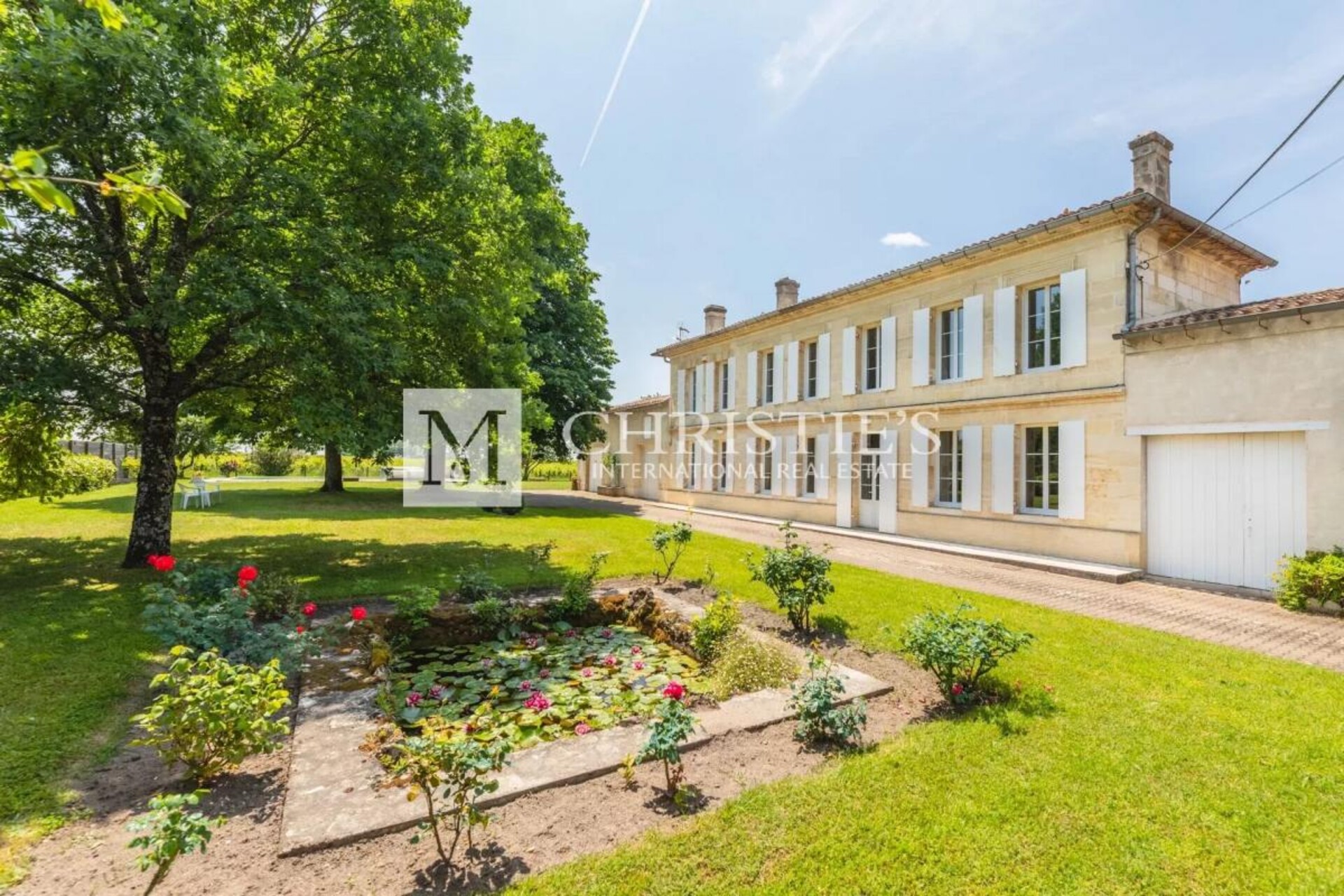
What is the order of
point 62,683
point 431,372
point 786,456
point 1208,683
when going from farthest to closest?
point 786,456 < point 431,372 < point 1208,683 < point 62,683

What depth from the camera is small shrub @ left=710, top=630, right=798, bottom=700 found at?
4.59 meters

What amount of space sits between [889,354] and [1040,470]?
4108 millimetres

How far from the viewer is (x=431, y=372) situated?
8617 mm

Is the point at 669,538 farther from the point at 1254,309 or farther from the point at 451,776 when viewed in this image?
the point at 1254,309

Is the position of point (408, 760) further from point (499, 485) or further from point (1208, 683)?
point (499, 485)

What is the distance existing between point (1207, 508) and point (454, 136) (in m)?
12.1

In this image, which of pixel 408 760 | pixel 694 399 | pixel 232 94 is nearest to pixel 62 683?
pixel 408 760

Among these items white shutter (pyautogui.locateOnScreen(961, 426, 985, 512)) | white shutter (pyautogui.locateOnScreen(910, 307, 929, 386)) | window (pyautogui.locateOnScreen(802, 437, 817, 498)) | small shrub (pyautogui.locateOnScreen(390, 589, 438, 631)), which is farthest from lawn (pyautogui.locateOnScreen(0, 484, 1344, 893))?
window (pyautogui.locateOnScreen(802, 437, 817, 498))

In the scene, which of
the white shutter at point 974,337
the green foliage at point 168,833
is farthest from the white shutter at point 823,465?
the green foliage at point 168,833

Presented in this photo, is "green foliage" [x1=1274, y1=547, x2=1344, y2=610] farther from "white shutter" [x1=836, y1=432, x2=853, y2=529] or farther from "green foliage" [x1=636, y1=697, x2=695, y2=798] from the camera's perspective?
"green foliage" [x1=636, y1=697, x2=695, y2=798]

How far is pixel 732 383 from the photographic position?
18547mm

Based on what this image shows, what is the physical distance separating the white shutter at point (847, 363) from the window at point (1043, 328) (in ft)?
13.4

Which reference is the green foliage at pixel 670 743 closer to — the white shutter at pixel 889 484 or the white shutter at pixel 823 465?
the white shutter at pixel 889 484
